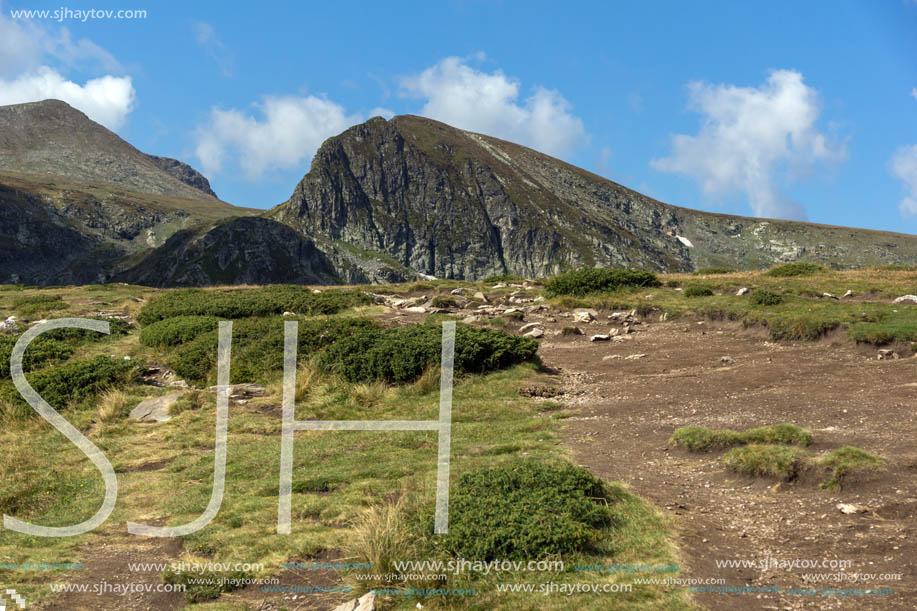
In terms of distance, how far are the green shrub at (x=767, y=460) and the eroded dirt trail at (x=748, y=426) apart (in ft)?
0.63

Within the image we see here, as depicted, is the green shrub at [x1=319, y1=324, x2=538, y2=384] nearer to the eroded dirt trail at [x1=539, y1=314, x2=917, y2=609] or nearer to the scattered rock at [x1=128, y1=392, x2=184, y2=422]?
the eroded dirt trail at [x1=539, y1=314, x2=917, y2=609]

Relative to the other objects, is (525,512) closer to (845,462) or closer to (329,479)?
(329,479)

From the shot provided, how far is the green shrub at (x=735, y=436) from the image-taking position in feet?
31.4

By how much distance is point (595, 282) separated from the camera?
28.8 m

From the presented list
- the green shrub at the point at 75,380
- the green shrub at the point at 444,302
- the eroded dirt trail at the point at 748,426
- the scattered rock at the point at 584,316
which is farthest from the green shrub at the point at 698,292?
the green shrub at the point at 75,380

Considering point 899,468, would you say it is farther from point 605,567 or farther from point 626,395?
point 626,395

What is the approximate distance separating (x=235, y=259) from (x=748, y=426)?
5520 inches

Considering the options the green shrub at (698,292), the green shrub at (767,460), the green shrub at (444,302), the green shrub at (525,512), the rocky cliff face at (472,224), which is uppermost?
the rocky cliff face at (472,224)

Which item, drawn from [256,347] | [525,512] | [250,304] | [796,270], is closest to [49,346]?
[256,347]

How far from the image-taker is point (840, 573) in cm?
595

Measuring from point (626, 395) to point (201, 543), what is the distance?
9464 mm

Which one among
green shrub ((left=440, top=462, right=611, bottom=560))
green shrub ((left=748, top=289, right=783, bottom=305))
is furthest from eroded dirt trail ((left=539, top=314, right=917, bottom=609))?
green shrub ((left=748, top=289, right=783, bottom=305))

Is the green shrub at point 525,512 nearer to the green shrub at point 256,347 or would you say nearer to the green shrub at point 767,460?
the green shrub at point 767,460

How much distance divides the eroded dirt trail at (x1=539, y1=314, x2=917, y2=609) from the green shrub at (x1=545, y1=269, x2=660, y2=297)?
860 centimetres
